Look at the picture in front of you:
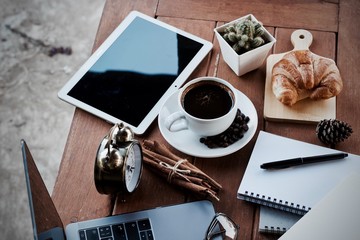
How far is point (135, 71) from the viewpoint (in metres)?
1.13

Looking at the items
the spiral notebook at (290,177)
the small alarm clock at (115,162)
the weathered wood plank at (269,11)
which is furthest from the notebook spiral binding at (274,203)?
the weathered wood plank at (269,11)

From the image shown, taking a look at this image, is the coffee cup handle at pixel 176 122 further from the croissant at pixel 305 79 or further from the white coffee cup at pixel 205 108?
the croissant at pixel 305 79

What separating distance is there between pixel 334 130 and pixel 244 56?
0.23 m

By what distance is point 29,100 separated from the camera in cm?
209

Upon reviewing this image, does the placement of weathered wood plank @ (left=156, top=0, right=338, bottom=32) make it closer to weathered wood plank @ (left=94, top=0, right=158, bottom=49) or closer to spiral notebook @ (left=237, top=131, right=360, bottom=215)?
weathered wood plank @ (left=94, top=0, right=158, bottom=49)

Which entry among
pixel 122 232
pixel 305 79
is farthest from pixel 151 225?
pixel 305 79

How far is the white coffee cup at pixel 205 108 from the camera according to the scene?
3.14ft

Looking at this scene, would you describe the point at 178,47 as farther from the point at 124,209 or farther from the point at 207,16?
the point at 124,209

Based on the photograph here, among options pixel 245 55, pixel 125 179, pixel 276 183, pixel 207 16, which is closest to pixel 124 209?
pixel 125 179

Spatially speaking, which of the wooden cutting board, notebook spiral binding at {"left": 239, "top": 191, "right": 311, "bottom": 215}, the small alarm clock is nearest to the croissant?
the wooden cutting board

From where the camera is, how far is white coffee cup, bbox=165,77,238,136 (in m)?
0.96

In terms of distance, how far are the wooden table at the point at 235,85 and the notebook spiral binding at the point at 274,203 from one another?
0.6 inches

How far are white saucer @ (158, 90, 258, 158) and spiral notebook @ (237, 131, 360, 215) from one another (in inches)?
1.3

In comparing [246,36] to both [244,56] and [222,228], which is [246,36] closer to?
[244,56]
